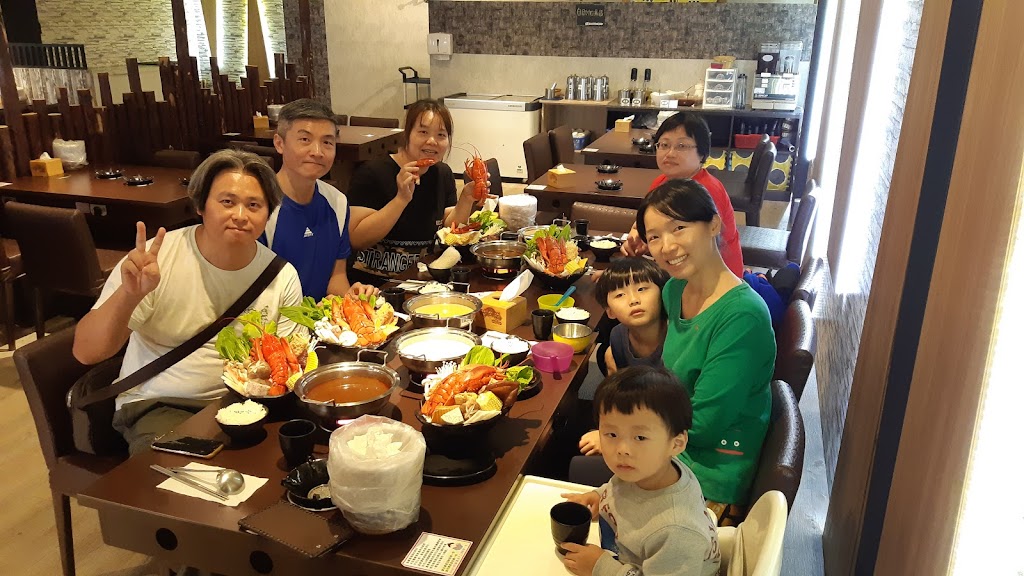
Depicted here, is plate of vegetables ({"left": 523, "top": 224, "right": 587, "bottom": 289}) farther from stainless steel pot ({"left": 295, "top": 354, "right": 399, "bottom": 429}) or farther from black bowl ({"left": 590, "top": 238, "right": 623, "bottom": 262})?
stainless steel pot ({"left": 295, "top": 354, "right": 399, "bottom": 429})

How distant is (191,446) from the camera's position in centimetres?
170

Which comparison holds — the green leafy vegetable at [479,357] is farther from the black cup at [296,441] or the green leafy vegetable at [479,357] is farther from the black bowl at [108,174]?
the black bowl at [108,174]

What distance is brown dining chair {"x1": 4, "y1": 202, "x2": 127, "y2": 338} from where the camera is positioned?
12.0 feet

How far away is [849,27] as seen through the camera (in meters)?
5.14

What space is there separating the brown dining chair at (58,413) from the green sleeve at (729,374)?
5.49 ft

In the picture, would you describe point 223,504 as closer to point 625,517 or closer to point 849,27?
point 625,517

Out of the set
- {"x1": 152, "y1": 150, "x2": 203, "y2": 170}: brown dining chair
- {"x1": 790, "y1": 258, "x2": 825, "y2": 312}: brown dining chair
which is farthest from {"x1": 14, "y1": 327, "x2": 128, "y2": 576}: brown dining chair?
{"x1": 152, "y1": 150, "x2": 203, "y2": 170}: brown dining chair

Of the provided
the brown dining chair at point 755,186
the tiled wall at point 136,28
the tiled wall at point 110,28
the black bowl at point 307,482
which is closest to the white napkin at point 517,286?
the black bowl at point 307,482

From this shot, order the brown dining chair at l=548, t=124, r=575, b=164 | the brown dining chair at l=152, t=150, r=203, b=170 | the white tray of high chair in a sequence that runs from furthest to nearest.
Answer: the brown dining chair at l=548, t=124, r=575, b=164 < the brown dining chair at l=152, t=150, r=203, b=170 < the white tray of high chair

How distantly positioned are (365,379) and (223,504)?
1.67 ft

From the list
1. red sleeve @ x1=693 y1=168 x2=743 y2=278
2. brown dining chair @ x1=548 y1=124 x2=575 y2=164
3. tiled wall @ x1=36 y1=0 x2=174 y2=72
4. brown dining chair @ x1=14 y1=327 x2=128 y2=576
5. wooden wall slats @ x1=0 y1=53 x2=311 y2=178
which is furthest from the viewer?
tiled wall @ x1=36 y1=0 x2=174 y2=72

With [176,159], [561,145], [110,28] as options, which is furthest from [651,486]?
[110,28]

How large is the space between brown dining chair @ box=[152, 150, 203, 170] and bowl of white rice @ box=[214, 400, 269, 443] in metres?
4.25

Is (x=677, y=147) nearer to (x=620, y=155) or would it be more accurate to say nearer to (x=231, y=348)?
(x=231, y=348)
